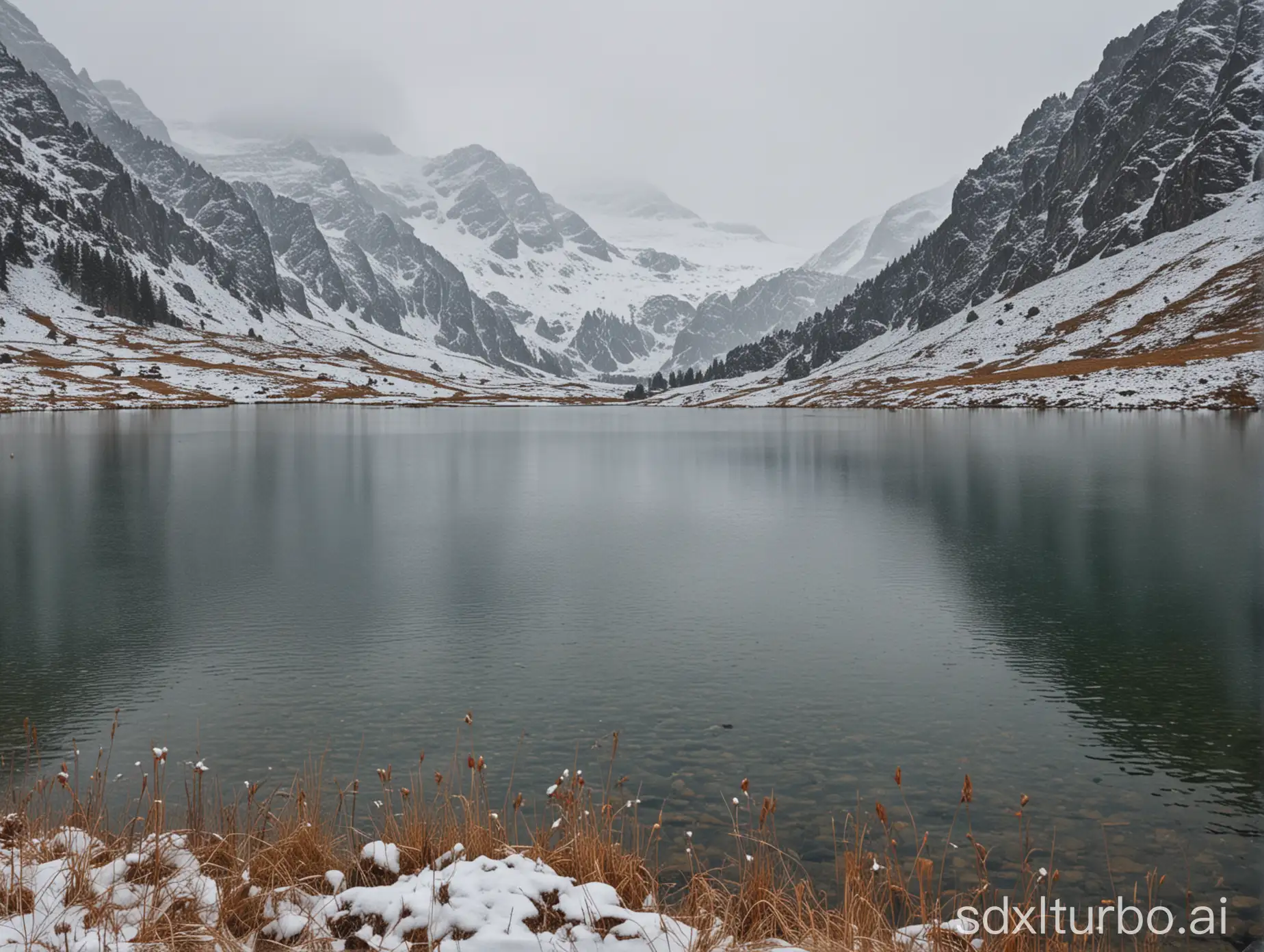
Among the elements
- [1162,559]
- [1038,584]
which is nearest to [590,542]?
[1038,584]

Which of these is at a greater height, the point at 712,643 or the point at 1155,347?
the point at 1155,347

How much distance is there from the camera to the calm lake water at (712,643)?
515 inches

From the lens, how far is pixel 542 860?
30.6 ft

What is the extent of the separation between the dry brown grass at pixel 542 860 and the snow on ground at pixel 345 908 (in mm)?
48

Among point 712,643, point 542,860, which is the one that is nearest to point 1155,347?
point 712,643

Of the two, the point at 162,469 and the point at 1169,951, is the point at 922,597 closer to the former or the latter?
the point at 1169,951

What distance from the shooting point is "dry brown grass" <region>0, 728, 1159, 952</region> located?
326 inches

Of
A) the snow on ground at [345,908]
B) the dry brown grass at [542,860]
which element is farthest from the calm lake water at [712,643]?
the snow on ground at [345,908]

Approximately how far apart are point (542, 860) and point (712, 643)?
11260 millimetres

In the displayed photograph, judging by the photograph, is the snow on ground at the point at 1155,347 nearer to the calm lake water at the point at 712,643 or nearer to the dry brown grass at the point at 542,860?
the calm lake water at the point at 712,643

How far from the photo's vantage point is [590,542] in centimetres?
3275

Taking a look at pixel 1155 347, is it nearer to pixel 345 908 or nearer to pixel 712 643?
pixel 712 643

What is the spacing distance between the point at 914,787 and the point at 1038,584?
14.6m

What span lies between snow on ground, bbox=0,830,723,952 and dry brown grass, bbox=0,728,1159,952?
0.05 m
